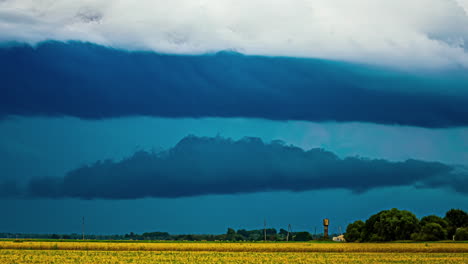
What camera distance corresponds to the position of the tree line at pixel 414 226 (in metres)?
172

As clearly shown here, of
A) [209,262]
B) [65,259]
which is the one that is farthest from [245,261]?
[65,259]

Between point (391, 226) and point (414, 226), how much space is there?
661 centimetres

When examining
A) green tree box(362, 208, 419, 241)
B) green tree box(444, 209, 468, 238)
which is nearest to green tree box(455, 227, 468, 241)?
green tree box(444, 209, 468, 238)

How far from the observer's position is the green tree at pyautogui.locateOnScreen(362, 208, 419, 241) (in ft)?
593

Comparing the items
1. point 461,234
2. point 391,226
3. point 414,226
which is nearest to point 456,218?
point 414,226

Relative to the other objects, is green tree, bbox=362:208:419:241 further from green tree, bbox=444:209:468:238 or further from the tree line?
green tree, bbox=444:209:468:238

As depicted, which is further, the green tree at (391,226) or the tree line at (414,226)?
the green tree at (391,226)

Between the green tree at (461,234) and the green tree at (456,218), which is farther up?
the green tree at (456,218)

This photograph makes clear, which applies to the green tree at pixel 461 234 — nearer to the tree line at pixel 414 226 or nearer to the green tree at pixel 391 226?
the tree line at pixel 414 226

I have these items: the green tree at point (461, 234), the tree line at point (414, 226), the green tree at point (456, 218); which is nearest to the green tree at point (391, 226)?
the tree line at point (414, 226)

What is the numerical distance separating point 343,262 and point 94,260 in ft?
118

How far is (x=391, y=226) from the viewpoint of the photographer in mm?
183375

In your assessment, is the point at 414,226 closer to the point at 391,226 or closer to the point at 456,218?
the point at 391,226

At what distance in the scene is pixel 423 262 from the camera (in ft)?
296
